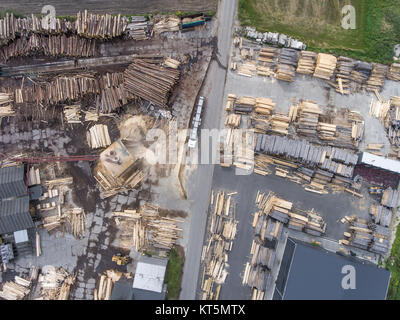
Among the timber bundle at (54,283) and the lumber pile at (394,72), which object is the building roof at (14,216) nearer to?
the timber bundle at (54,283)

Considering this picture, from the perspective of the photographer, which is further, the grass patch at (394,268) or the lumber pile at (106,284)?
the grass patch at (394,268)

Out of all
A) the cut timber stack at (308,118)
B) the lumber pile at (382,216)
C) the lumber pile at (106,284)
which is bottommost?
the lumber pile at (106,284)

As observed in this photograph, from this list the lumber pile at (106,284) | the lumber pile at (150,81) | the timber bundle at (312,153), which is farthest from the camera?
the lumber pile at (150,81)

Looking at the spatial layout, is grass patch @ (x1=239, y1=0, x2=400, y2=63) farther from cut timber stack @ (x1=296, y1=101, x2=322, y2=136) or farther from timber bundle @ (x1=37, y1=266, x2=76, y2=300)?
timber bundle @ (x1=37, y1=266, x2=76, y2=300)

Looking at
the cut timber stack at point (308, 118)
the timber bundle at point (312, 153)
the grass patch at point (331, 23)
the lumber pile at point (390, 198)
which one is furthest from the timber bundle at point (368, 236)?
the grass patch at point (331, 23)

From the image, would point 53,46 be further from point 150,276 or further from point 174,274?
point 174,274

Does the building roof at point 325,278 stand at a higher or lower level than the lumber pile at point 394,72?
lower
